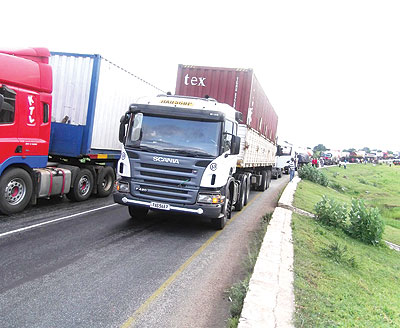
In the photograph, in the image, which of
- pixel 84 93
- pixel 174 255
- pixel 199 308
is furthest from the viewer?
pixel 84 93

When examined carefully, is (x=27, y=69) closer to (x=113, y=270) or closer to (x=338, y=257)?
(x=113, y=270)

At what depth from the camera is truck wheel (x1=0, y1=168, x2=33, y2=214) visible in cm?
771

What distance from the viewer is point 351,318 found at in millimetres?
4184

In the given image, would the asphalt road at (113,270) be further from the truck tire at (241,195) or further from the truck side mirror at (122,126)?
the truck tire at (241,195)

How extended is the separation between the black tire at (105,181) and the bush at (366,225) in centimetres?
736

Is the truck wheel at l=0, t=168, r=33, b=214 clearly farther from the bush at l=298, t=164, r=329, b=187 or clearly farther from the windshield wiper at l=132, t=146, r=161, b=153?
the bush at l=298, t=164, r=329, b=187

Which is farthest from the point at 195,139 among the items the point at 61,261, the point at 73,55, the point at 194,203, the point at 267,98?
the point at 267,98

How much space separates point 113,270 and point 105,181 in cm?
673

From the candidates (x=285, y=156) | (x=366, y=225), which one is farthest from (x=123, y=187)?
(x=285, y=156)

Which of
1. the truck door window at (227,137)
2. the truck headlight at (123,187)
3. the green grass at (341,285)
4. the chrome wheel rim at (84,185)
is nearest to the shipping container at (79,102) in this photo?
the chrome wheel rim at (84,185)

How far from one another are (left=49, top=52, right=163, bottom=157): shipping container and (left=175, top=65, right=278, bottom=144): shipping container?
2.55 m

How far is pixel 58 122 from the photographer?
1013 cm

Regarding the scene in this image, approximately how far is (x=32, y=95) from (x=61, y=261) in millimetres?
4327

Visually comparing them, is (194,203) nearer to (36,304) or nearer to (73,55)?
(36,304)
